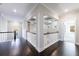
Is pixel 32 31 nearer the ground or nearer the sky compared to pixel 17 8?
nearer the ground

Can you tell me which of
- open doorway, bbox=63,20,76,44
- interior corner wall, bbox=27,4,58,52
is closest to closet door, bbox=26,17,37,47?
interior corner wall, bbox=27,4,58,52

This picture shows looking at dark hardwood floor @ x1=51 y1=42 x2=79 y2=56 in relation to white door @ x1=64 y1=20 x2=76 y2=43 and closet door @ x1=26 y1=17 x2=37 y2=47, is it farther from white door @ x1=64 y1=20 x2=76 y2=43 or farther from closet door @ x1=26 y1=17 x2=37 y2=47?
closet door @ x1=26 y1=17 x2=37 y2=47

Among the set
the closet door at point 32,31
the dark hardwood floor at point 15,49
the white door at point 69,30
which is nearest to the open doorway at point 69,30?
the white door at point 69,30

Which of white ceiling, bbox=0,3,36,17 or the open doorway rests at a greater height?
white ceiling, bbox=0,3,36,17

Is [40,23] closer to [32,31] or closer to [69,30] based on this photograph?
[32,31]

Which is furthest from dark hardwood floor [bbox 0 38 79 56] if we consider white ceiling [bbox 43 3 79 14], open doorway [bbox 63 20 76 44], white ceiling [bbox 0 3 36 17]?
white ceiling [bbox 43 3 79 14]

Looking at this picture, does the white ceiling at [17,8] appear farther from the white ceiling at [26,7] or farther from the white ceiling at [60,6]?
the white ceiling at [60,6]

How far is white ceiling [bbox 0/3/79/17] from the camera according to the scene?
7.09ft

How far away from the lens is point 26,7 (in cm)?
222

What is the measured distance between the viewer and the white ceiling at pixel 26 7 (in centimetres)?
216

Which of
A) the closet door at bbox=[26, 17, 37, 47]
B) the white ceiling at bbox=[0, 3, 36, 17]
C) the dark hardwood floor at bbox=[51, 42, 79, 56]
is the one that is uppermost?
the white ceiling at bbox=[0, 3, 36, 17]

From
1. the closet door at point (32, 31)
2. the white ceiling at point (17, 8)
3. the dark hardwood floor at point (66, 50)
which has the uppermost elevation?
the white ceiling at point (17, 8)

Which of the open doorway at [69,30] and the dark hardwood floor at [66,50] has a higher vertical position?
the open doorway at [69,30]

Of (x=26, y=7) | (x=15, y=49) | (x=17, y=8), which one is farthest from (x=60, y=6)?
(x=15, y=49)
